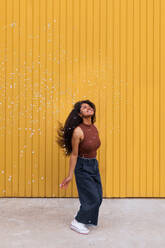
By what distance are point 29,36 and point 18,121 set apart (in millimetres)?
1442

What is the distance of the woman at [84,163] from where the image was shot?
329cm

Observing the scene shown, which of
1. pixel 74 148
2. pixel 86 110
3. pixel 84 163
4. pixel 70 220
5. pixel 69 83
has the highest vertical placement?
pixel 69 83

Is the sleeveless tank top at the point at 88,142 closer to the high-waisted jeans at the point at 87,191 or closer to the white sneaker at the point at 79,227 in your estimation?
the high-waisted jeans at the point at 87,191

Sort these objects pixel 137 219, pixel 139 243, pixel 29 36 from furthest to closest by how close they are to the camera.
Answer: pixel 29 36, pixel 137 219, pixel 139 243

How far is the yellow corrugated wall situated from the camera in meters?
4.61

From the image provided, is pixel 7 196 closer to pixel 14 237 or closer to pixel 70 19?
pixel 14 237

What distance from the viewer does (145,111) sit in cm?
466

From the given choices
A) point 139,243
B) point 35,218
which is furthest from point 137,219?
point 35,218

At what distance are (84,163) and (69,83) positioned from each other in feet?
5.71

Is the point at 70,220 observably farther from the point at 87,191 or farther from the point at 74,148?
the point at 74,148

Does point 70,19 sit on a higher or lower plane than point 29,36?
higher

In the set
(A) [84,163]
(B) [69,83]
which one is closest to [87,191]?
(A) [84,163]

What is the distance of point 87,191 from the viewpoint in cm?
332

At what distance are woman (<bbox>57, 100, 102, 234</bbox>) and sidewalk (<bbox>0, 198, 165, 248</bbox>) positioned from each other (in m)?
0.19
